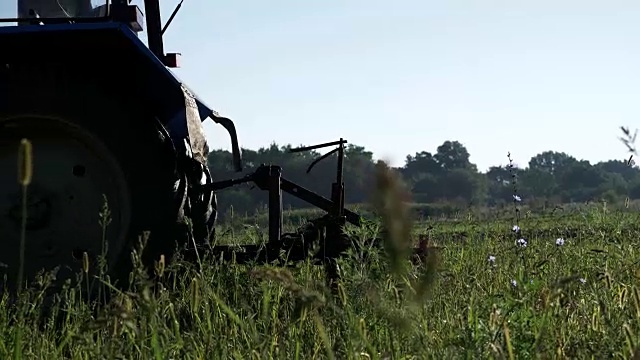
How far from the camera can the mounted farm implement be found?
429 cm

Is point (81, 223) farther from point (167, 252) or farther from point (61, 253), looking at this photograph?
point (167, 252)

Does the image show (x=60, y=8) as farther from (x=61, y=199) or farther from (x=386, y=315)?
(x=386, y=315)

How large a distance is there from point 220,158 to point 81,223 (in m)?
45.6

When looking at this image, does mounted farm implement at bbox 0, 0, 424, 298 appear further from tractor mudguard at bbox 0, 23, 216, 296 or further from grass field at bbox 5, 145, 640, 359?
grass field at bbox 5, 145, 640, 359

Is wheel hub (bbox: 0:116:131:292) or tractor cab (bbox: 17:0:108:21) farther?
tractor cab (bbox: 17:0:108:21)

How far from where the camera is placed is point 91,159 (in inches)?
175

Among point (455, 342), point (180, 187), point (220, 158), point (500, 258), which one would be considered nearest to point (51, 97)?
point (180, 187)

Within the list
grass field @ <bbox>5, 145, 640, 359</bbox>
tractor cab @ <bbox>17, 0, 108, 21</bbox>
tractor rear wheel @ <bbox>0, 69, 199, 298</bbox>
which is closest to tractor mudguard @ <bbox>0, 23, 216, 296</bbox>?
tractor rear wheel @ <bbox>0, 69, 199, 298</bbox>

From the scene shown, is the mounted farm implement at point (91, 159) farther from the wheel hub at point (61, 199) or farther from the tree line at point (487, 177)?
the tree line at point (487, 177)

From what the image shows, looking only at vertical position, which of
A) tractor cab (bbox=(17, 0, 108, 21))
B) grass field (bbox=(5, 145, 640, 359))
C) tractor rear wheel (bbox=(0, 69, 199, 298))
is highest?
tractor cab (bbox=(17, 0, 108, 21))

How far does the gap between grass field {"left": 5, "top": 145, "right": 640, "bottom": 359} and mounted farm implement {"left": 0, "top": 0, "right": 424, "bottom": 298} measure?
442 millimetres

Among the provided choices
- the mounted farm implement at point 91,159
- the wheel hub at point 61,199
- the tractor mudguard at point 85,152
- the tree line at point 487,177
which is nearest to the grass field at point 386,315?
the mounted farm implement at point 91,159

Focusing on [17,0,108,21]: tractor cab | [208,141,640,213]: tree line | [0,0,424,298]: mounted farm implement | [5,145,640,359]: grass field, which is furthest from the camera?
[208,141,640,213]: tree line

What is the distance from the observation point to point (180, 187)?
174 inches
